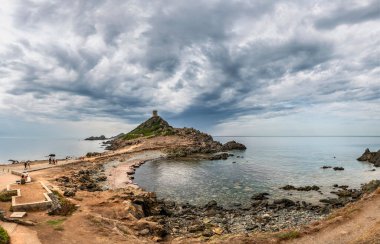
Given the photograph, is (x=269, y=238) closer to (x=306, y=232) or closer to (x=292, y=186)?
(x=306, y=232)

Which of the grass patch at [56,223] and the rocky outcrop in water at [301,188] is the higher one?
the grass patch at [56,223]

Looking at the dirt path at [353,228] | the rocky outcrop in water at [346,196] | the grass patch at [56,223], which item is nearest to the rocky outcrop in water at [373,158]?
the rocky outcrop in water at [346,196]

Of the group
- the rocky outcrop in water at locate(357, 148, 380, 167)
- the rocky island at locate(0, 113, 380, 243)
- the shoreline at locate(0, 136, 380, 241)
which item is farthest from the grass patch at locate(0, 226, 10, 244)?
the rocky outcrop in water at locate(357, 148, 380, 167)

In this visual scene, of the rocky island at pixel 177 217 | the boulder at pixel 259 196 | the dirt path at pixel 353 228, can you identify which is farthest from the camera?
the boulder at pixel 259 196

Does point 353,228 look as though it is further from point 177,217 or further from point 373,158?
point 373,158

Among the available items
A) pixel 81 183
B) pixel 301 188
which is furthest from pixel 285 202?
pixel 81 183

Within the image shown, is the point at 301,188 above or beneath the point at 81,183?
beneath

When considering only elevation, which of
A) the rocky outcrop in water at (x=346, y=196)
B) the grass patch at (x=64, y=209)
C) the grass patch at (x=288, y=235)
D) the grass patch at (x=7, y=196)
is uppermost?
the grass patch at (x=7, y=196)

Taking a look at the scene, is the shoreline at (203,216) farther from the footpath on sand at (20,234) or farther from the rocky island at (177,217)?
the footpath on sand at (20,234)

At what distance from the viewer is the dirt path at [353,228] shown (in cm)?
1922

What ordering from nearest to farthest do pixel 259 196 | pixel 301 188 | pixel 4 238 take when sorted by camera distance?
pixel 4 238 → pixel 259 196 → pixel 301 188

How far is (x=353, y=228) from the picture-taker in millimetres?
21469

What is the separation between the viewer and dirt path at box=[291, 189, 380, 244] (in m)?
19.2

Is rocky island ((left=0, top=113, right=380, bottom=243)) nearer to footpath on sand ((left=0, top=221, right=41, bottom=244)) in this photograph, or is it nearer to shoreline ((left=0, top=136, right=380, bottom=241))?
shoreline ((left=0, top=136, right=380, bottom=241))
